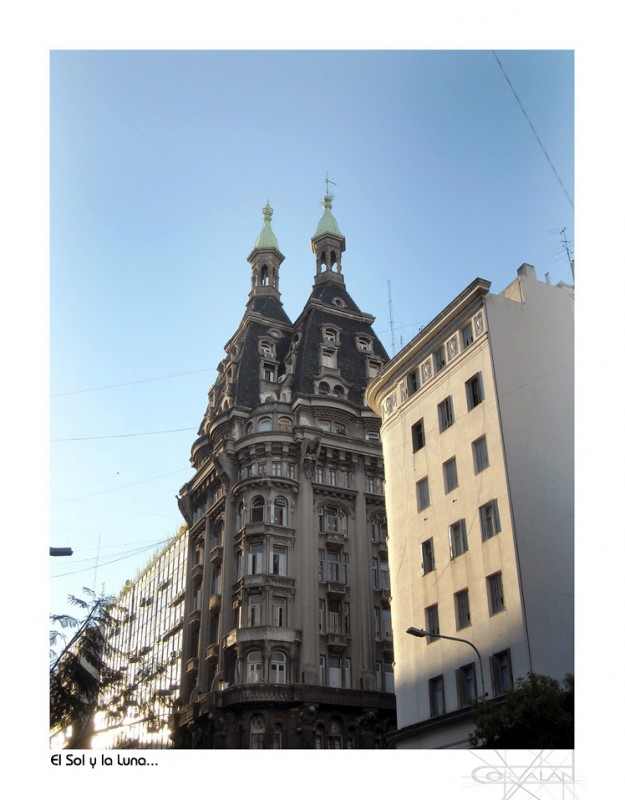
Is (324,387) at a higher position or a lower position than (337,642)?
higher

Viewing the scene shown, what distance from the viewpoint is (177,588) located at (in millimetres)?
73625

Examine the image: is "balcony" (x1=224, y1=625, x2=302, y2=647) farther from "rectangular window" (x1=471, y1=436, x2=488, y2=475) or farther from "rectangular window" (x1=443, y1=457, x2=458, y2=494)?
"rectangular window" (x1=471, y1=436, x2=488, y2=475)

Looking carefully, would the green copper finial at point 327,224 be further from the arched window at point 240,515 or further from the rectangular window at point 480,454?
the rectangular window at point 480,454

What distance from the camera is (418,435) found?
1650 inches

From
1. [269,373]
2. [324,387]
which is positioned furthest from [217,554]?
[269,373]

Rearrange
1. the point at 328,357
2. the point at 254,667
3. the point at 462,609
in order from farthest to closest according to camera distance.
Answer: the point at 328,357
the point at 254,667
the point at 462,609

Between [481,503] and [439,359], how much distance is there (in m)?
9.05

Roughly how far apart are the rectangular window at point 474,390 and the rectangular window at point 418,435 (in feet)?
12.5

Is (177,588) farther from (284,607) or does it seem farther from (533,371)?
(533,371)

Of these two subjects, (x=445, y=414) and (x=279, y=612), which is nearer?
(x=445, y=414)

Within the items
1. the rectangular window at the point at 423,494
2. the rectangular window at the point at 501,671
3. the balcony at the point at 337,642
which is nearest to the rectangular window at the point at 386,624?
the balcony at the point at 337,642

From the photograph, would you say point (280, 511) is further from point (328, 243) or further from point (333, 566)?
point (328, 243)

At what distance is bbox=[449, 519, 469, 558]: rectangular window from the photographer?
1417 inches
